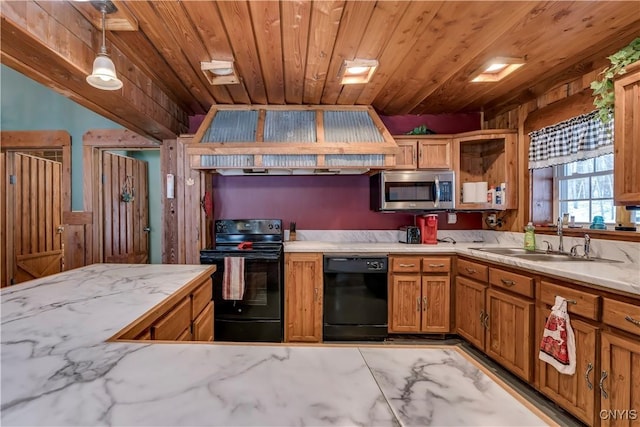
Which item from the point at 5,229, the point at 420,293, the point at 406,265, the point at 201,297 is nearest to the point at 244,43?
the point at 201,297

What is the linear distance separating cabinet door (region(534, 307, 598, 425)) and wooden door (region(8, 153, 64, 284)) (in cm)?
526

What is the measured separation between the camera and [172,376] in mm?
638

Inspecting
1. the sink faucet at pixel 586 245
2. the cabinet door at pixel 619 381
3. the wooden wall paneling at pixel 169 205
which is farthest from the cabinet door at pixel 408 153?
the wooden wall paneling at pixel 169 205

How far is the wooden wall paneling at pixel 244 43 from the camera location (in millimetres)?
1618

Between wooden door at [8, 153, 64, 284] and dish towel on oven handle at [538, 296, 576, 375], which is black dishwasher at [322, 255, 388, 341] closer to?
dish towel on oven handle at [538, 296, 576, 375]

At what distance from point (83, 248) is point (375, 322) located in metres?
3.29

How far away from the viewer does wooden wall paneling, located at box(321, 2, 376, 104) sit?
162cm

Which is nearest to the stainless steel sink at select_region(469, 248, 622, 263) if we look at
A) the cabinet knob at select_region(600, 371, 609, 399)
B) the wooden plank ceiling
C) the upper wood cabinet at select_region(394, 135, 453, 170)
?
the cabinet knob at select_region(600, 371, 609, 399)

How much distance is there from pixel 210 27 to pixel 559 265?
2606 millimetres

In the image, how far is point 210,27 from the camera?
5.79ft

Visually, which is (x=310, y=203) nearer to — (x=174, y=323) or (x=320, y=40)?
(x=320, y=40)

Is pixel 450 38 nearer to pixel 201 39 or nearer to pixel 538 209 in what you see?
pixel 201 39

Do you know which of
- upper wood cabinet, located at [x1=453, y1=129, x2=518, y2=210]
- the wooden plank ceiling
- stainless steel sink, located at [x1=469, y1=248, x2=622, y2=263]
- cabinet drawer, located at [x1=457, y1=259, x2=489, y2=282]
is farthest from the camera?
upper wood cabinet, located at [x1=453, y1=129, x2=518, y2=210]

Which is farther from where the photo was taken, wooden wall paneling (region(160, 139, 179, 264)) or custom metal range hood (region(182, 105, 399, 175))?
wooden wall paneling (region(160, 139, 179, 264))
